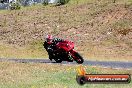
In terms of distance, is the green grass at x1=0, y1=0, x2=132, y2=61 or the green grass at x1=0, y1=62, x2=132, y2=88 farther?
the green grass at x1=0, y1=0, x2=132, y2=61

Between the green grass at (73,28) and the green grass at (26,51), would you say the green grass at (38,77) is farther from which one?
the green grass at (73,28)

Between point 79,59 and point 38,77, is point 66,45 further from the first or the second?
point 38,77

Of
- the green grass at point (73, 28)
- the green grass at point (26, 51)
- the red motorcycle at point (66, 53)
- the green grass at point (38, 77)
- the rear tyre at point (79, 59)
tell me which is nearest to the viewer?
the green grass at point (38, 77)

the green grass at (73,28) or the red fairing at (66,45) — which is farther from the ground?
the red fairing at (66,45)

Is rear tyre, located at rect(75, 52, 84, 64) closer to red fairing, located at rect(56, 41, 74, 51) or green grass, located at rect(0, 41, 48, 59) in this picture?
red fairing, located at rect(56, 41, 74, 51)

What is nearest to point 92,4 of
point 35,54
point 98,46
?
point 98,46

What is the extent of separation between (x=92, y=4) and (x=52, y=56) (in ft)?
99.4

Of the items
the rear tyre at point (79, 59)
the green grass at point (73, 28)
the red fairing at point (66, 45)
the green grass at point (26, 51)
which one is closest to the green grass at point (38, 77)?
the red fairing at point (66, 45)

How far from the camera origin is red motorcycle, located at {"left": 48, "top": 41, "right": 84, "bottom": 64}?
27.3 meters

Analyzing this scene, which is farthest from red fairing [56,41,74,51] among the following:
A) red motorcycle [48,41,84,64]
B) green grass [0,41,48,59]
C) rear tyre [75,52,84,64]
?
green grass [0,41,48,59]

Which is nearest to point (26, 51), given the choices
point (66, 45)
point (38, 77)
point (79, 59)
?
point (66, 45)

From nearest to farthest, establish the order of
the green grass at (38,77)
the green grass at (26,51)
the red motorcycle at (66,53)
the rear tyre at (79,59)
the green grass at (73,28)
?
the green grass at (38,77)
the rear tyre at (79,59)
the red motorcycle at (66,53)
the green grass at (26,51)
the green grass at (73,28)

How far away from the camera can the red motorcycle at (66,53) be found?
2733 centimetres

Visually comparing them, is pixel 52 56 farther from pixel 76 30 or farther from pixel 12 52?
pixel 76 30
